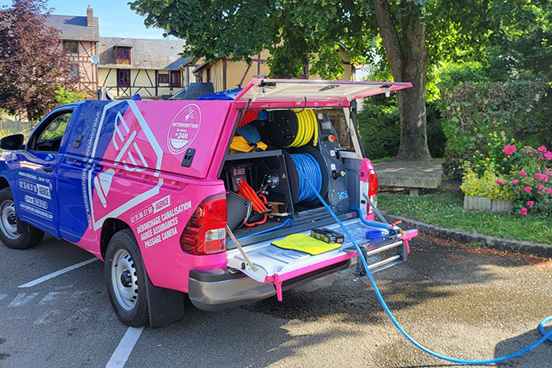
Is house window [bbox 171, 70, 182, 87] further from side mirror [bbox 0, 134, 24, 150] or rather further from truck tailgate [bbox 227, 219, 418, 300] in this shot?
truck tailgate [bbox 227, 219, 418, 300]

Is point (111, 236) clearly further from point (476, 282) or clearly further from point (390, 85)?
point (476, 282)

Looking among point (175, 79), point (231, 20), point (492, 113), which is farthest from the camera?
point (175, 79)

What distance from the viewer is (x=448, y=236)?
6.84m

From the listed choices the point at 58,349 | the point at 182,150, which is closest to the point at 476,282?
the point at 182,150

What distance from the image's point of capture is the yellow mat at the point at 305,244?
3.94m

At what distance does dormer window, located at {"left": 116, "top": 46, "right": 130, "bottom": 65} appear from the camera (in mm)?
43375

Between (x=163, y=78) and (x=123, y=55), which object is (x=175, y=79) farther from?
(x=123, y=55)

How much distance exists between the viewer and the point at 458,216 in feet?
24.2

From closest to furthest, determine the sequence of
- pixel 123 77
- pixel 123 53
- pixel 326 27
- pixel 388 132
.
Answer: pixel 326 27, pixel 388 132, pixel 123 77, pixel 123 53

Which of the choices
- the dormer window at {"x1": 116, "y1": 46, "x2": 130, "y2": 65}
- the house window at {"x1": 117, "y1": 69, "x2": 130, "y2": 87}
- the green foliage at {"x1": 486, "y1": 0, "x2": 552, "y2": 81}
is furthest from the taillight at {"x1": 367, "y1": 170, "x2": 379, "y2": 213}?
the dormer window at {"x1": 116, "y1": 46, "x2": 130, "y2": 65}

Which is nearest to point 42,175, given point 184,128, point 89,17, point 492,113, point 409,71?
point 184,128

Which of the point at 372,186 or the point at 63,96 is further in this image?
the point at 63,96

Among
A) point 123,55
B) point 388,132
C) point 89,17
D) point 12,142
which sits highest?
point 89,17

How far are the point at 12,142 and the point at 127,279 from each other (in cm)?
315
